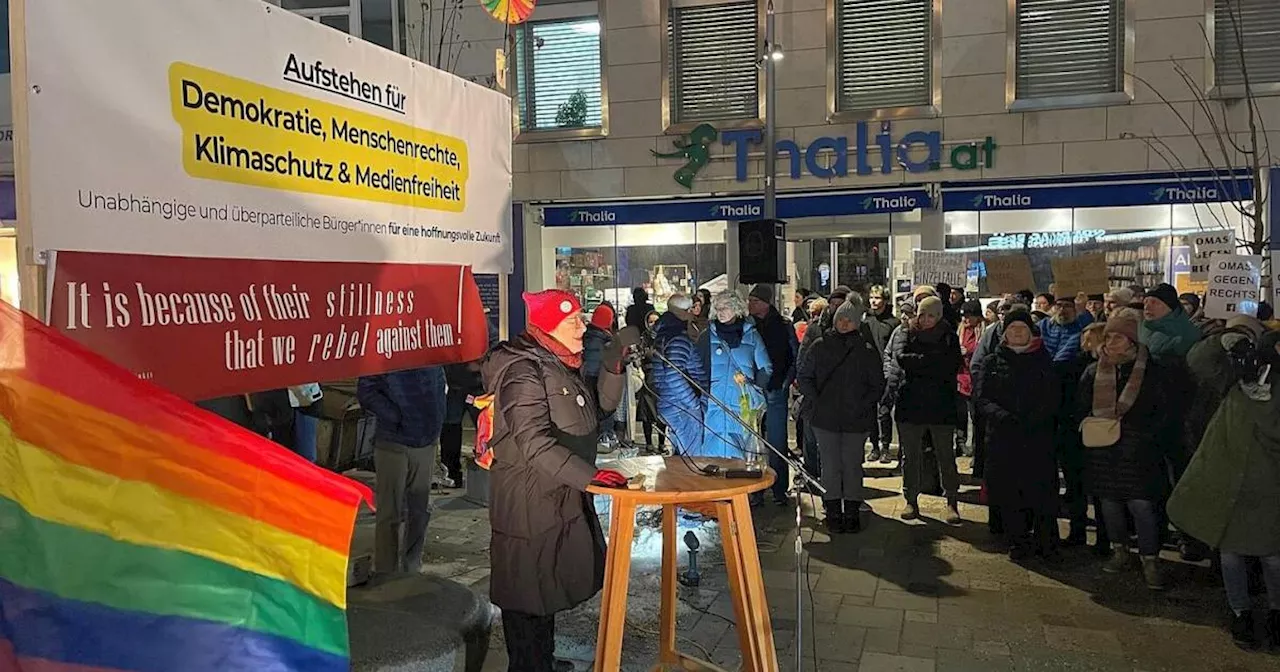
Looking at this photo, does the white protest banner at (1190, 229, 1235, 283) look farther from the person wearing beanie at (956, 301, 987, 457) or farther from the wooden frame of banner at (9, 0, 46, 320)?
the wooden frame of banner at (9, 0, 46, 320)

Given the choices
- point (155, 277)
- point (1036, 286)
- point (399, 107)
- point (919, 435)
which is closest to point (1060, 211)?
point (1036, 286)

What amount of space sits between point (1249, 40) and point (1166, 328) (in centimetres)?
898

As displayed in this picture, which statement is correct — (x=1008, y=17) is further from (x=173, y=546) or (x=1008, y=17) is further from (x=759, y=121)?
(x=173, y=546)

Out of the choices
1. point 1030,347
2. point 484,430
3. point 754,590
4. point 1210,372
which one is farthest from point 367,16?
point 754,590

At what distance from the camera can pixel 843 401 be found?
750 cm

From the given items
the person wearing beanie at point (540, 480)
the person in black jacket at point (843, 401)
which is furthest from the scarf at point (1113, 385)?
the person wearing beanie at point (540, 480)

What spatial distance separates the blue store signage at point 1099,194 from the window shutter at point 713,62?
369 cm

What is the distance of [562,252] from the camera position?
55.3 feet

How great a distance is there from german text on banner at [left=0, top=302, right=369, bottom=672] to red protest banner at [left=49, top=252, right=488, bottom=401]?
0.45 metres

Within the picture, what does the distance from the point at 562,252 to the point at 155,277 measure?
14448 millimetres

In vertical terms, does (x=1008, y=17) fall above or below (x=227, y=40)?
above

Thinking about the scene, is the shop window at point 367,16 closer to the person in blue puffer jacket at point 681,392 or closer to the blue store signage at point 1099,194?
the blue store signage at point 1099,194

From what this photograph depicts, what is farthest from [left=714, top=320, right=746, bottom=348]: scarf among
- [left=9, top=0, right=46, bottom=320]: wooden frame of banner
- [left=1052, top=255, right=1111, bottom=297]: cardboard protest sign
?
[left=9, top=0, right=46, bottom=320]: wooden frame of banner

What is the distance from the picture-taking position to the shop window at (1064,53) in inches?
543
